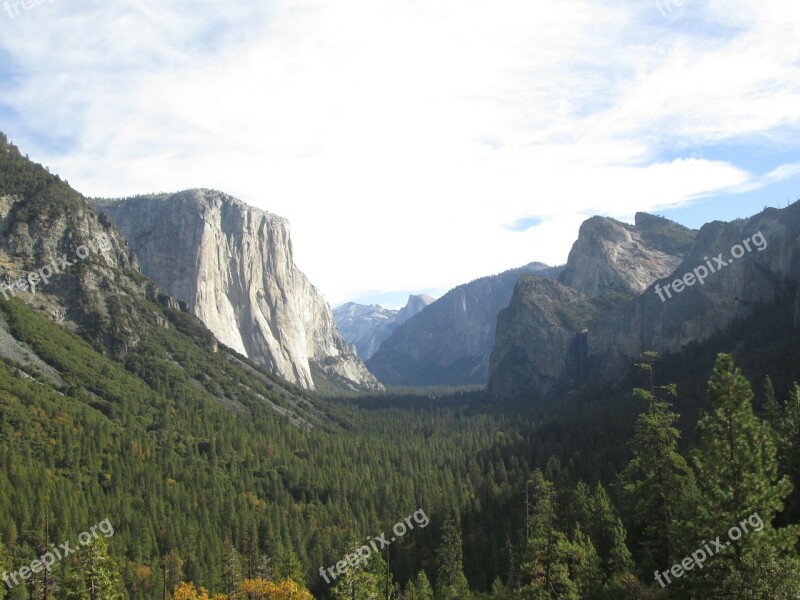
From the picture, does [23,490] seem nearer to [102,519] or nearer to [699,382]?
[102,519]

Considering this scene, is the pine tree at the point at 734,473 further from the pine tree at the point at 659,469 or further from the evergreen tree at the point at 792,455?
the evergreen tree at the point at 792,455

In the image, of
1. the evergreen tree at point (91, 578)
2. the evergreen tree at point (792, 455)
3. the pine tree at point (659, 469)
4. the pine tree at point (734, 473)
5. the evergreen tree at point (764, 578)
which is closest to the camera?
the evergreen tree at point (764, 578)

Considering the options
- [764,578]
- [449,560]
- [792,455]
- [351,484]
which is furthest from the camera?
[351,484]

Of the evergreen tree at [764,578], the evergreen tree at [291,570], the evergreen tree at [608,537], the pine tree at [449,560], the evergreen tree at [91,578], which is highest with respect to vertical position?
the evergreen tree at [91,578]

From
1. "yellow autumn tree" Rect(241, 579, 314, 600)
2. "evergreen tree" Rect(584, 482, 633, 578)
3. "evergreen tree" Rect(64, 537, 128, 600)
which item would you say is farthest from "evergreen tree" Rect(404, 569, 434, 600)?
"evergreen tree" Rect(64, 537, 128, 600)

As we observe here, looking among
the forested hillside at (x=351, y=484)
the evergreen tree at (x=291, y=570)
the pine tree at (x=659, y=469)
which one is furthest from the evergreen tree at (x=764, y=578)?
the evergreen tree at (x=291, y=570)

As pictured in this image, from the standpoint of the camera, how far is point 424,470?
150 m

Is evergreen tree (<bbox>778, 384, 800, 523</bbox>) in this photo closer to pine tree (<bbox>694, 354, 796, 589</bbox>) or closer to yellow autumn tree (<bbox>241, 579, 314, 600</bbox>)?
pine tree (<bbox>694, 354, 796, 589</bbox>)

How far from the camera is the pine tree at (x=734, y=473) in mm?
29203

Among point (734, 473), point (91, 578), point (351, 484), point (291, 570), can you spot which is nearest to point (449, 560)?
point (291, 570)

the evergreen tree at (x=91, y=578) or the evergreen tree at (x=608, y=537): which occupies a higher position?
the evergreen tree at (x=91, y=578)

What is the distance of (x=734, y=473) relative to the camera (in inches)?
1180

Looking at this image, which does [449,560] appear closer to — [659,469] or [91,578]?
[91,578]

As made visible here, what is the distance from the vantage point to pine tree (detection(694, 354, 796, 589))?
95.8 ft
